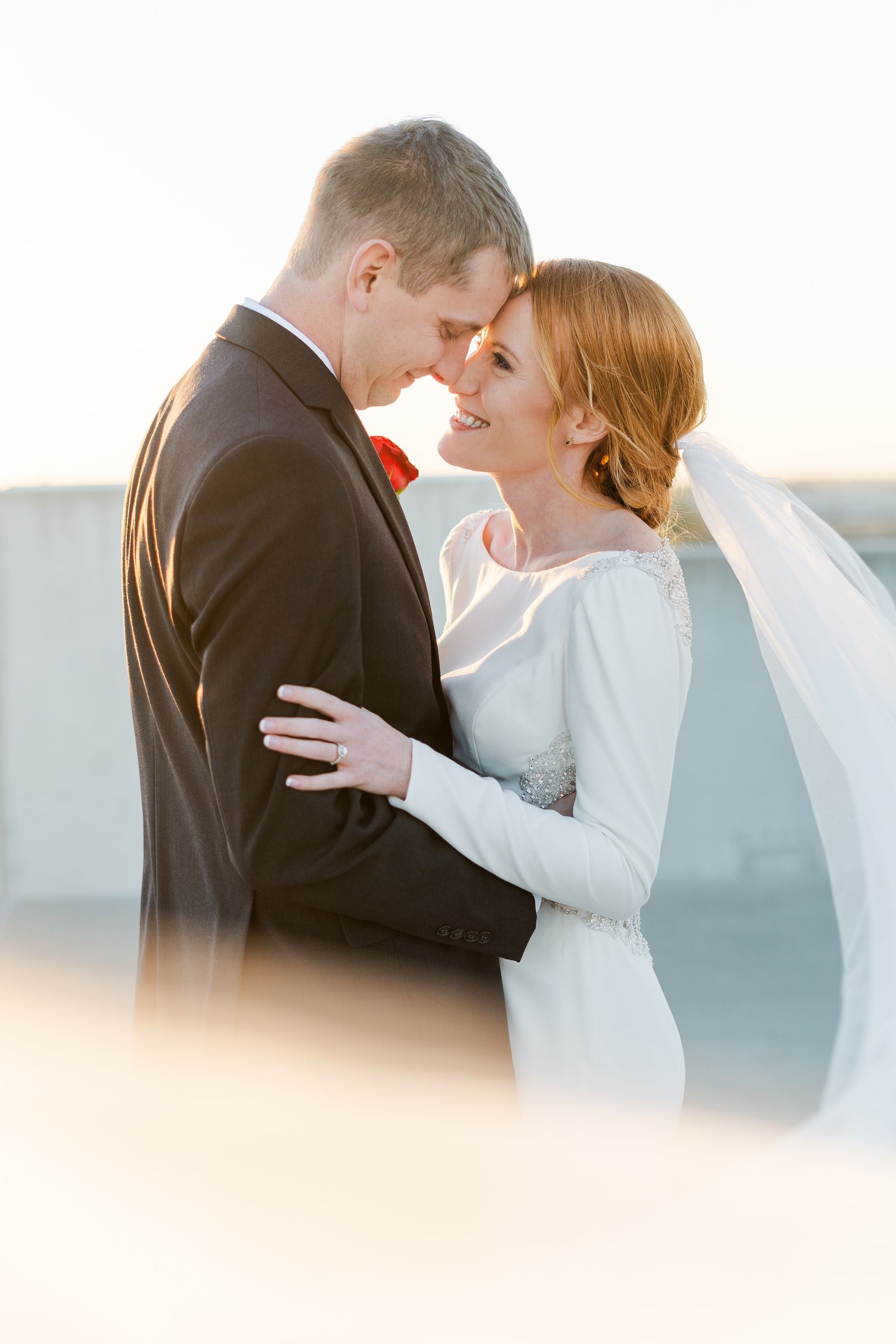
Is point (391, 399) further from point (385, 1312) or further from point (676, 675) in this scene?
point (385, 1312)

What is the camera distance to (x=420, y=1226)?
5.88ft

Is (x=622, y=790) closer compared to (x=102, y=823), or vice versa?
(x=622, y=790)

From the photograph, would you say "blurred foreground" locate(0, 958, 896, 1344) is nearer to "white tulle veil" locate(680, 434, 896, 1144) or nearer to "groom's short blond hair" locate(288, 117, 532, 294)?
"white tulle veil" locate(680, 434, 896, 1144)

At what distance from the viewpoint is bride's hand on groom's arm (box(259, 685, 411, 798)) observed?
1.42 metres

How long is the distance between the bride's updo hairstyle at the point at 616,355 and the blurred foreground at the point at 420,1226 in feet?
3.69

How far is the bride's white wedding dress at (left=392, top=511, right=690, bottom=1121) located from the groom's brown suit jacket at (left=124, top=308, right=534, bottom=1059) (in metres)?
0.09

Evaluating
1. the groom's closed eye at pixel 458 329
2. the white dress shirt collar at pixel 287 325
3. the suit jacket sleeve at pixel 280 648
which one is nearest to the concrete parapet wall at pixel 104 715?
the groom's closed eye at pixel 458 329

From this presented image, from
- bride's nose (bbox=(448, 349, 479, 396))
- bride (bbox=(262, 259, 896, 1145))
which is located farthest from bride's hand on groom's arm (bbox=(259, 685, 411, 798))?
bride's nose (bbox=(448, 349, 479, 396))

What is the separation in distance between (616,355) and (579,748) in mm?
703

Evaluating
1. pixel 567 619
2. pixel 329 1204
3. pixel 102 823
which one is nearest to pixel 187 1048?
pixel 329 1204

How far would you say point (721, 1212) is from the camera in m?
1.94

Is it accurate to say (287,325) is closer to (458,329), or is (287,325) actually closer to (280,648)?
(458,329)

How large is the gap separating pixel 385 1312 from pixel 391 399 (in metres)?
1.46

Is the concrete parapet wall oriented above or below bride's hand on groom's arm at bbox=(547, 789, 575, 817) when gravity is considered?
below
